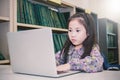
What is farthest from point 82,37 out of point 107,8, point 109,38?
point 107,8

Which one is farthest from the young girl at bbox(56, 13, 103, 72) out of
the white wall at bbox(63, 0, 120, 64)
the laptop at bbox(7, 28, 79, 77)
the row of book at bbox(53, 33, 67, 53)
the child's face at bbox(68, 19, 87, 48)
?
the white wall at bbox(63, 0, 120, 64)

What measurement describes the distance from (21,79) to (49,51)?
17 cm

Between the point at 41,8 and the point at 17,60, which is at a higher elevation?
the point at 41,8

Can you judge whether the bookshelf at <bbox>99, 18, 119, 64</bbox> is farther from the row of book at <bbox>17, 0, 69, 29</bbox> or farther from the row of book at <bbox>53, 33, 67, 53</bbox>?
the row of book at <bbox>53, 33, 67, 53</bbox>

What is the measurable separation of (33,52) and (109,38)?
3.12 meters

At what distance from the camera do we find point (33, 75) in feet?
2.89

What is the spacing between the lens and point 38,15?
2018 millimetres

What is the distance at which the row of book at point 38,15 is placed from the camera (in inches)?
70.9

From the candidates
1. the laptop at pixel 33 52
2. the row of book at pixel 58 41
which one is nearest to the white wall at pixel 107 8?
the row of book at pixel 58 41

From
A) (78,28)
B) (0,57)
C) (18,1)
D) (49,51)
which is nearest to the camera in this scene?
(49,51)

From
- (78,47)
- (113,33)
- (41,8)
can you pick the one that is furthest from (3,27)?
(113,33)

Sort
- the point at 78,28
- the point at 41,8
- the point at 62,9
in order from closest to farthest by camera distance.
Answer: the point at 78,28, the point at 41,8, the point at 62,9

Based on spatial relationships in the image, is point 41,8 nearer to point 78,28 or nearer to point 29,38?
point 78,28

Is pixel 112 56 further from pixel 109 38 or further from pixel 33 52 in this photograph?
pixel 33 52
